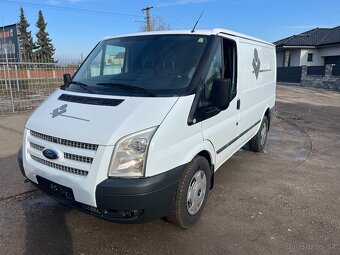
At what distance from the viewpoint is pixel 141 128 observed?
2941mm

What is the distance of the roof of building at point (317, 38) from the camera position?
3253cm

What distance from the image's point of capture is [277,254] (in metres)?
3.24

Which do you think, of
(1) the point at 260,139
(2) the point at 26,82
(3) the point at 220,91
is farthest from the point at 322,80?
(3) the point at 220,91

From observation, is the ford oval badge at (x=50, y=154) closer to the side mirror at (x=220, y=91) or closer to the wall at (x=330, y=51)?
the side mirror at (x=220, y=91)

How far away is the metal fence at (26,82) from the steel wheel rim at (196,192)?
874cm

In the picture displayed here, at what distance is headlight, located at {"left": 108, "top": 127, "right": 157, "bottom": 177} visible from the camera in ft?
9.48

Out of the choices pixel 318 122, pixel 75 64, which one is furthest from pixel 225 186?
pixel 75 64

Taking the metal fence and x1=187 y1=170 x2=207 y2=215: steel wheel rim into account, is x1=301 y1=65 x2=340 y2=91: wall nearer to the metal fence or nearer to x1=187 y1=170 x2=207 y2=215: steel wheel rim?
the metal fence

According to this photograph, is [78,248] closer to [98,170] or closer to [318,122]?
[98,170]

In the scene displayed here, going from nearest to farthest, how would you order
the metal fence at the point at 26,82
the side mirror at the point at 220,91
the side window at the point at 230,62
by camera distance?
the side mirror at the point at 220,91 → the side window at the point at 230,62 → the metal fence at the point at 26,82

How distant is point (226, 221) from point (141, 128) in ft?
5.59

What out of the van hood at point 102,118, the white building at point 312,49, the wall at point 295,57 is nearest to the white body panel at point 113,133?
the van hood at point 102,118

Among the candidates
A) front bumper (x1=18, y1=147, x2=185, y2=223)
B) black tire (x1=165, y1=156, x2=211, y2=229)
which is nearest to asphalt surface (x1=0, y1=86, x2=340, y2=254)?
black tire (x1=165, y1=156, x2=211, y2=229)

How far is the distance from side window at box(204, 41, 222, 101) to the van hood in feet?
1.85
